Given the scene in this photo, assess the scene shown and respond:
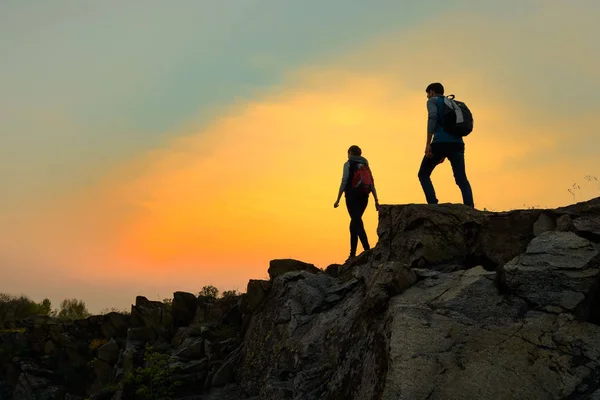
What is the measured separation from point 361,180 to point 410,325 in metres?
8.02

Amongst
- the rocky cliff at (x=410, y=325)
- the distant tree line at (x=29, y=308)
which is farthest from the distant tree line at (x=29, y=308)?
the rocky cliff at (x=410, y=325)

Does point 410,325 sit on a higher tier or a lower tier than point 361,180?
lower

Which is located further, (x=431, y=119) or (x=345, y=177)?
(x=345, y=177)

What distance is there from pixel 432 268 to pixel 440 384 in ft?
12.1

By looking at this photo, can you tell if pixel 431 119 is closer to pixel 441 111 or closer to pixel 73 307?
pixel 441 111

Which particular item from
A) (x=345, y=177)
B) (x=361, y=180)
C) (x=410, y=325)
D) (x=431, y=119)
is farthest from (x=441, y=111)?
(x=410, y=325)

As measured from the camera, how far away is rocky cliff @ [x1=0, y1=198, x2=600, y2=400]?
5.69 metres

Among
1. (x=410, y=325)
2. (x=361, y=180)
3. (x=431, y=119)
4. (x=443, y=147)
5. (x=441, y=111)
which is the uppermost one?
(x=441, y=111)

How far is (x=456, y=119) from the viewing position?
1082 centimetres

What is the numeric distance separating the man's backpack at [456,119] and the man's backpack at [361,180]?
3554mm

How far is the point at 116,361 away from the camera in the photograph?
1591 cm

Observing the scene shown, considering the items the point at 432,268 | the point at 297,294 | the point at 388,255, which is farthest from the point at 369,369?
the point at 297,294

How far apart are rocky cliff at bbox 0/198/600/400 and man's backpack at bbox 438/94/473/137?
6.13ft

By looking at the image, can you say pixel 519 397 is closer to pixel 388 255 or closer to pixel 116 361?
pixel 388 255
